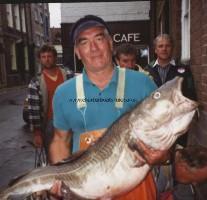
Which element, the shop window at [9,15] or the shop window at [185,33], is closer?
the shop window at [185,33]

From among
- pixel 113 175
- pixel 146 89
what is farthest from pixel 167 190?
pixel 146 89

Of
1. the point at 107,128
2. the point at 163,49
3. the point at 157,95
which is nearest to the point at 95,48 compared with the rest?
the point at 107,128

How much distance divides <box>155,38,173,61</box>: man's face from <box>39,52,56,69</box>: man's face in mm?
1619

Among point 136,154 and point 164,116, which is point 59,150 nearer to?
point 136,154

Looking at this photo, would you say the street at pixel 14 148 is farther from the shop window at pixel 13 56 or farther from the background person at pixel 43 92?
the shop window at pixel 13 56

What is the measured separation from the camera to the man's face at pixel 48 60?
567cm

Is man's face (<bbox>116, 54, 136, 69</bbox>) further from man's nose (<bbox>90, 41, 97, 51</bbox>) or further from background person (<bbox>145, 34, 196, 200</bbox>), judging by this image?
man's nose (<bbox>90, 41, 97, 51</bbox>)

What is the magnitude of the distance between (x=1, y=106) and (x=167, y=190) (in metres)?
18.1

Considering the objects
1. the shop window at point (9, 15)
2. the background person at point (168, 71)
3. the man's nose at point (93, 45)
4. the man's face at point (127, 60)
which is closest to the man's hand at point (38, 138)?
the man's face at point (127, 60)

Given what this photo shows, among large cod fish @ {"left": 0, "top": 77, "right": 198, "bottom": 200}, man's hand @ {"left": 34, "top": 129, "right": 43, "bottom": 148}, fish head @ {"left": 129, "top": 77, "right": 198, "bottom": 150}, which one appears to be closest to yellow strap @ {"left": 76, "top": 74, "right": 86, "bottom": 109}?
large cod fish @ {"left": 0, "top": 77, "right": 198, "bottom": 200}

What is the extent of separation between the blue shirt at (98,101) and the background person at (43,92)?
8.22 feet

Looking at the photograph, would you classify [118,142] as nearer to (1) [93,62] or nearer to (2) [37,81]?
(1) [93,62]

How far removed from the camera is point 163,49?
20.0 feet

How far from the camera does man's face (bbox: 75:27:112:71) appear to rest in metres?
2.79
